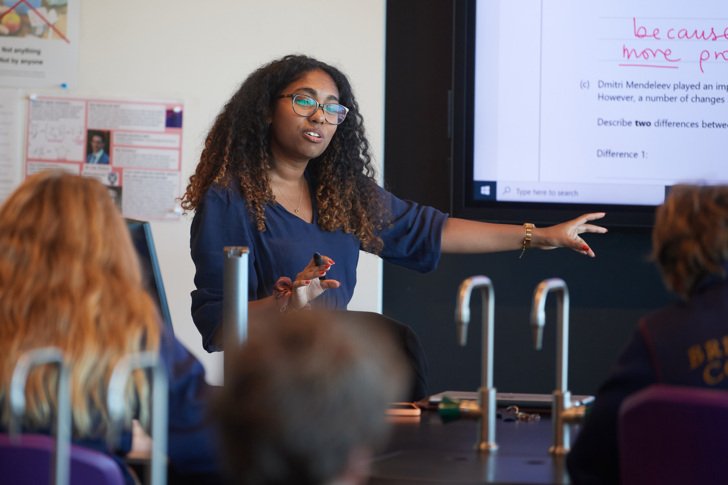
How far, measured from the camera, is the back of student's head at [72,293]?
5.15ft

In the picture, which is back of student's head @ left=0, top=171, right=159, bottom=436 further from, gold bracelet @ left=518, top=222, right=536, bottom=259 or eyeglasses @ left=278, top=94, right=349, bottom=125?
gold bracelet @ left=518, top=222, right=536, bottom=259

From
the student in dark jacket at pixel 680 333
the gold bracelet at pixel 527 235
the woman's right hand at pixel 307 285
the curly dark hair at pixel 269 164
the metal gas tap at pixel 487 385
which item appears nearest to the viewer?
the student in dark jacket at pixel 680 333

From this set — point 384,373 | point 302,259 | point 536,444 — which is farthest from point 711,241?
point 302,259

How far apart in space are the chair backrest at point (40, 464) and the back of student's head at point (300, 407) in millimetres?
393

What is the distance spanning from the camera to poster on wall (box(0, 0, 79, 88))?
146 inches

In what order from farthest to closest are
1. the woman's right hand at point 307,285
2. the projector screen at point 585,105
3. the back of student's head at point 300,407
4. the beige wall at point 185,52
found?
the beige wall at point 185,52 < the projector screen at point 585,105 < the woman's right hand at point 307,285 < the back of student's head at point 300,407

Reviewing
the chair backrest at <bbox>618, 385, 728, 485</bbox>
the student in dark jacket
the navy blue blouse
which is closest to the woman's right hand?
the navy blue blouse

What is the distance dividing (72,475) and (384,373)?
0.52 metres

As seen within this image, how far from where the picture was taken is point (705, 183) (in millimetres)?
1825

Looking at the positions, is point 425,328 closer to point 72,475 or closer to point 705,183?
point 705,183

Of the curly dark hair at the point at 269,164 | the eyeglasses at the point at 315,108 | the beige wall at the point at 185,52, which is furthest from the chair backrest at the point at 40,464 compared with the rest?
the beige wall at the point at 185,52

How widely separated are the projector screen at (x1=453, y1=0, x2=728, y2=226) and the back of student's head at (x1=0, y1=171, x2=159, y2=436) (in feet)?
6.64

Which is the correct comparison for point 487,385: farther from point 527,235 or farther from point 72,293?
point 527,235

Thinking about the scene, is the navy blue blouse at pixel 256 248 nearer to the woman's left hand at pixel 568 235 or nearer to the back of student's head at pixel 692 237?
the woman's left hand at pixel 568 235
